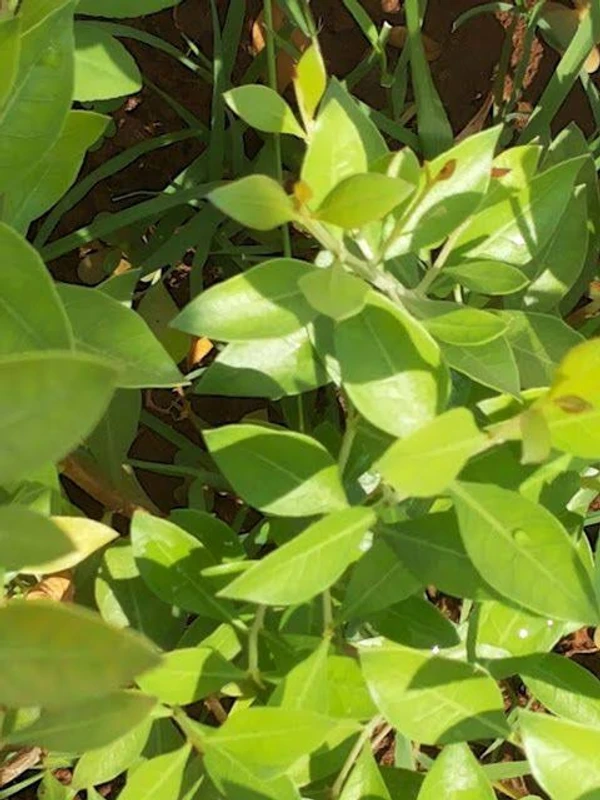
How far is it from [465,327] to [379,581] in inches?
7.5

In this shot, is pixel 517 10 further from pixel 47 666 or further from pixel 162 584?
pixel 47 666

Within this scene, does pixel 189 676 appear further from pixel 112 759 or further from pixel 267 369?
pixel 267 369

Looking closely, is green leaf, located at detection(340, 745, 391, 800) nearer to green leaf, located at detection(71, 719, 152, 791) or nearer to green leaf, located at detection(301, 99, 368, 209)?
green leaf, located at detection(71, 719, 152, 791)

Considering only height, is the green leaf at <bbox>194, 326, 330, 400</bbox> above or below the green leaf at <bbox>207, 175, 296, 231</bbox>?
below

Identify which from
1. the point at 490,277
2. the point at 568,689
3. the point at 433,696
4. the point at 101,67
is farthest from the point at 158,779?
the point at 101,67

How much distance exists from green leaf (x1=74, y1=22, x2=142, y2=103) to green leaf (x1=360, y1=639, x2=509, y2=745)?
477 mm

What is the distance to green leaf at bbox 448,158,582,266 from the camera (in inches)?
34.4

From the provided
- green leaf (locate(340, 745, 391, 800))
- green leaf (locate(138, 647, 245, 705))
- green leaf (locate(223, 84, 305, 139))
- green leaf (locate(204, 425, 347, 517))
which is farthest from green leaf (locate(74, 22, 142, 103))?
green leaf (locate(340, 745, 391, 800))

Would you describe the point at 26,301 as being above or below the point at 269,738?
above

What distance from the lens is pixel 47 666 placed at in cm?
50

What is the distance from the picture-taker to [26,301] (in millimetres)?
685

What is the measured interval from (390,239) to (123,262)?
0.62 meters

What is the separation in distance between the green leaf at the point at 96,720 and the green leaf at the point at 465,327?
29cm

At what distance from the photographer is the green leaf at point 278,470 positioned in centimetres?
79
